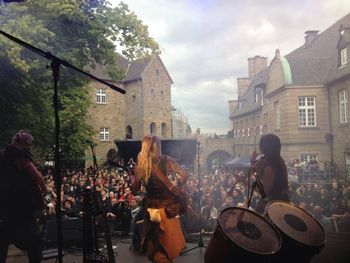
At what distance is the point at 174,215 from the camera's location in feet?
14.3

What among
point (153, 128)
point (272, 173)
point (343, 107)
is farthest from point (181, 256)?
point (343, 107)

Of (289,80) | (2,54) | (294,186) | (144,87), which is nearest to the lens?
(2,54)

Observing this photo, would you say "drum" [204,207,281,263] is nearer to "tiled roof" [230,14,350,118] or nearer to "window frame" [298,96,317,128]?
"window frame" [298,96,317,128]

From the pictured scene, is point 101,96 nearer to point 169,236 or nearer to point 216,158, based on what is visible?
point 169,236

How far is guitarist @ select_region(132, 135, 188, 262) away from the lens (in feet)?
14.1

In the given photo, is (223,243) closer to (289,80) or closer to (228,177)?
(228,177)

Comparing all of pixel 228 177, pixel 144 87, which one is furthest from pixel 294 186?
pixel 144 87

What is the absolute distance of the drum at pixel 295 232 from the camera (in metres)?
4.12

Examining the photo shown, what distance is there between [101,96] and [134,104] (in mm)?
673

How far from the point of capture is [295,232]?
168 inches

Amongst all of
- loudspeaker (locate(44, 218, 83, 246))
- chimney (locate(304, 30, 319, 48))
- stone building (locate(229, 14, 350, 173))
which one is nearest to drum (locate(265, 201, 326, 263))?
stone building (locate(229, 14, 350, 173))

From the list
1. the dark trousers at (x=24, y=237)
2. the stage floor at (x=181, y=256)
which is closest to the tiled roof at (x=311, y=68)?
the stage floor at (x=181, y=256)

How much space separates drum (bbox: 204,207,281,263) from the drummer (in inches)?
44.1

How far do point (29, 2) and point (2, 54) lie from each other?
3.20 ft
